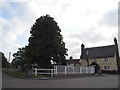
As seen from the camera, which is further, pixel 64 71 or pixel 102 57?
pixel 102 57

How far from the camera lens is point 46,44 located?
4122 cm

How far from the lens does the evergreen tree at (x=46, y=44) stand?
41.3 m

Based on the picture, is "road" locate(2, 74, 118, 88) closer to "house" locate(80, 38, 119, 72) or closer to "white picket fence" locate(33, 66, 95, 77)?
"white picket fence" locate(33, 66, 95, 77)

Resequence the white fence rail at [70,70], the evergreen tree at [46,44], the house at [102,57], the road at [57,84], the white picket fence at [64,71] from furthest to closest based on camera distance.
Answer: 1. the house at [102,57]
2. the evergreen tree at [46,44]
3. the white fence rail at [70,70]
4. the white picket fence at [64,71]
5. the road at [57,84]

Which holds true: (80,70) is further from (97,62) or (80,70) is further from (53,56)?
(97,62)

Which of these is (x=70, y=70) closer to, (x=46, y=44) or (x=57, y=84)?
(x=46, y=44)

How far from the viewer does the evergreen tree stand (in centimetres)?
4134

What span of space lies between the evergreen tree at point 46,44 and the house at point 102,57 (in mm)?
21020

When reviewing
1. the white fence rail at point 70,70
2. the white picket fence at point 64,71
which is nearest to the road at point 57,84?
the white picket fence at point 64,71

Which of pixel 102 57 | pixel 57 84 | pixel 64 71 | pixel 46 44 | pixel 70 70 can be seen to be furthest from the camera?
pixel 102 57

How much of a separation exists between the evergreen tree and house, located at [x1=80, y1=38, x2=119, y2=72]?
828 inches

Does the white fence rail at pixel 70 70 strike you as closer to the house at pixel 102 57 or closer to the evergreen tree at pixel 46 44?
the evergreen tree at pixel 46 44

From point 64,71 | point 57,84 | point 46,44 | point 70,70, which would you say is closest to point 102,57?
point 46,44

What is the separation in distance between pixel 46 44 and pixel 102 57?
29426 millimetres
